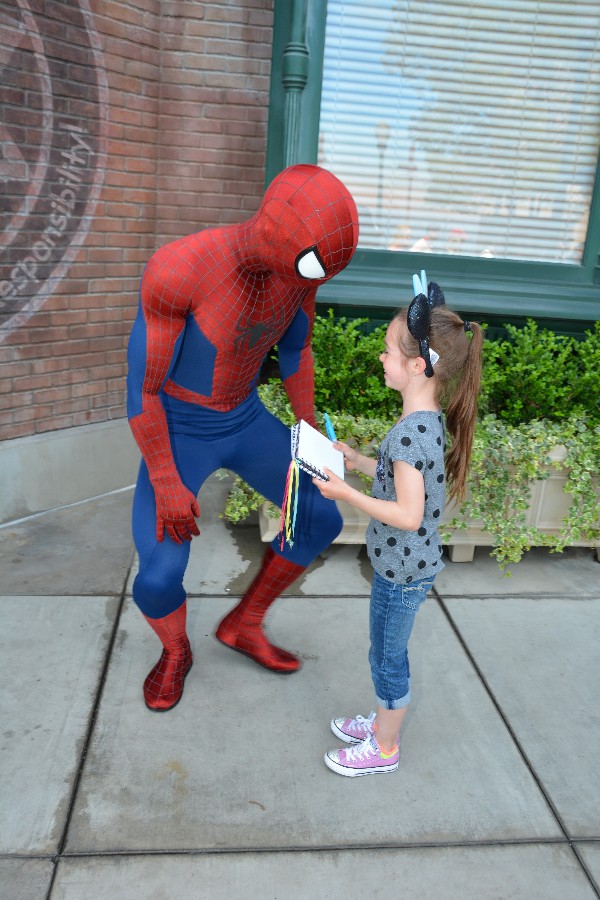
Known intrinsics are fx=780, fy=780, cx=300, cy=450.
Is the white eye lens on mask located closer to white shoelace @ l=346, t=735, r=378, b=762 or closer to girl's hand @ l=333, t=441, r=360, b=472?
girl's hand @ l=333, t=441, r=360, b=472

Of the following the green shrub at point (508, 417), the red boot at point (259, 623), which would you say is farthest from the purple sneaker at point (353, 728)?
the green shrub at point (508, 417)

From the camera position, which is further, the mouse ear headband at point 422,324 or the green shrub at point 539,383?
the green shrub at point 539,383

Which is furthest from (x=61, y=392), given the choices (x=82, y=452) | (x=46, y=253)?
(x=46, y=253)

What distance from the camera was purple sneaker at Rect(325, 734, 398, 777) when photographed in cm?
251

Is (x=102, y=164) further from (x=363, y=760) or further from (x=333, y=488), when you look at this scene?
(x=363, y=760)

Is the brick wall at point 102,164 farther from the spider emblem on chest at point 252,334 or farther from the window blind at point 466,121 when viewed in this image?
the spider emblem on chest at point 252,334

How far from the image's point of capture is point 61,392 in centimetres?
429

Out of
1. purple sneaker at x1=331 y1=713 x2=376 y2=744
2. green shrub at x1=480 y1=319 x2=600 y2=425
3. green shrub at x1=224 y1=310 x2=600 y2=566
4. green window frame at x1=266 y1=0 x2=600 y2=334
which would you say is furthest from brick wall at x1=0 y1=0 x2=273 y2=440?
purple sneaker at x1=331 y1=713 x2=376 y2=744

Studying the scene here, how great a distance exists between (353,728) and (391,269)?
287 centimetres

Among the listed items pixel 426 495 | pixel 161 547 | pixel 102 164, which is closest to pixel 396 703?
pixel 426 495

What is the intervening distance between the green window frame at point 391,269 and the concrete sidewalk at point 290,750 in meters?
1.60

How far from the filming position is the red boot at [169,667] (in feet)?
8.98

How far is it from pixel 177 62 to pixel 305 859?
391 cm

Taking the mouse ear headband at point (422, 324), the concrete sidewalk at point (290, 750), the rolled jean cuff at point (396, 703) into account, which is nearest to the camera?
the mouse ear headband at point (422, 324)
